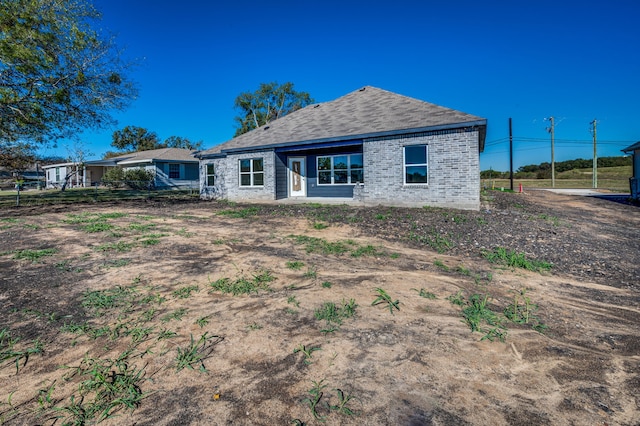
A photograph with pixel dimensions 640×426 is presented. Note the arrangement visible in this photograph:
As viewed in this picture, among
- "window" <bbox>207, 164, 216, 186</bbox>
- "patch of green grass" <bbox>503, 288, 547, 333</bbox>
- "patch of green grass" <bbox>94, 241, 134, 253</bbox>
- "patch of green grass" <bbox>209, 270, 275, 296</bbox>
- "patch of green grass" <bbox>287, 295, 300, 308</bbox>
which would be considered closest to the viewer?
"patch of green grass" <bbox>503, 288, 547, 333</bbox>

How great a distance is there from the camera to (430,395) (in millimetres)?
2328

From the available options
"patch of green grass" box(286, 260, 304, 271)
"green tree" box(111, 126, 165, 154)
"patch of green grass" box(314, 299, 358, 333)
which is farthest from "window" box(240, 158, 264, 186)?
"green tree" box(111, 126, 165, 154)

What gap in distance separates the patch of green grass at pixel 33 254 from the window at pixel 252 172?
37.9 feet

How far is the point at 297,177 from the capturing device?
697 inches

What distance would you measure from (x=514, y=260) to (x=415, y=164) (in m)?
7.60

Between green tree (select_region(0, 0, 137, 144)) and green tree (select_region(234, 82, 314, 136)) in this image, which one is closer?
green tree (select_region(0, 0, 137, 144))

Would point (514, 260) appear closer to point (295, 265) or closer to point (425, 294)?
point (425, 294)

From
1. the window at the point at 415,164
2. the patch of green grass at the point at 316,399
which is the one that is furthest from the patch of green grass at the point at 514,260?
the window at the point at 415,164

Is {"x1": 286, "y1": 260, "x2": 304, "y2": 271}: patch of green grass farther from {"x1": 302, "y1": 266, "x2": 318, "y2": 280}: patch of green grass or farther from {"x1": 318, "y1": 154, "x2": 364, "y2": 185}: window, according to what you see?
{"x1": 318, "y1": 154, "x2": 364, "y2": 185}: window

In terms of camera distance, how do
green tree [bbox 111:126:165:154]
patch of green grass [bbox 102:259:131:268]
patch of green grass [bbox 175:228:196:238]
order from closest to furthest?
patch of green grass [bbox 102:259:131:268] < patch of green grass [bbox 175:228:196:238] < green tree [bbox 111:126:165:154]

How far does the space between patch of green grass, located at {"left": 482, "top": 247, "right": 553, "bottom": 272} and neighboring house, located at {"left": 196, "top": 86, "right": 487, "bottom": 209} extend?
5740 mm

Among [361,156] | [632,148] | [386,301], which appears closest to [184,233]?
[386,301]

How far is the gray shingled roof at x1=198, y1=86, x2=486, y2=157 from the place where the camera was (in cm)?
1280

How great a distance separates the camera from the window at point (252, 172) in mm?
17234
